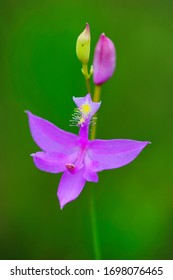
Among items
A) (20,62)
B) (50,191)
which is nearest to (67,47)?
(20,62)

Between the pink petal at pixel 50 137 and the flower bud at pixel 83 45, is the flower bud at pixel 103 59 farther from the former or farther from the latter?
the pink petal at pixel 50 137

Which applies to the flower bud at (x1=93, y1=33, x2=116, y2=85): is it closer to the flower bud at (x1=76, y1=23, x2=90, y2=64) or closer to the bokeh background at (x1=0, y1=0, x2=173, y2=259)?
the flower bud at (x1=76, y1=23, x2=90, y2=64)

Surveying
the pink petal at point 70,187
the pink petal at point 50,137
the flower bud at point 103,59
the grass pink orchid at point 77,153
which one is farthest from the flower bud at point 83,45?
the pink petal at point 70,187

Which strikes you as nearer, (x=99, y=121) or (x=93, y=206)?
(x=93, y=206)

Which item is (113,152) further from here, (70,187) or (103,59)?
(103,59)

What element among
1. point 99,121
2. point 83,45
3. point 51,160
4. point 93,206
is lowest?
point 93,206

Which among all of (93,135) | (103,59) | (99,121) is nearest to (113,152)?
(93,135)
